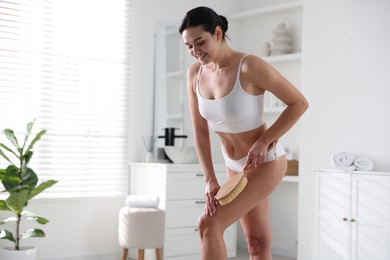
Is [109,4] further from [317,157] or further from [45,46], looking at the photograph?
[317,157]

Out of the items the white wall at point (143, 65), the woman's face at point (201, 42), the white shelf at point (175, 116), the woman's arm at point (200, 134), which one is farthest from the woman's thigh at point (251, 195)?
the white shelf at point (175, 116)

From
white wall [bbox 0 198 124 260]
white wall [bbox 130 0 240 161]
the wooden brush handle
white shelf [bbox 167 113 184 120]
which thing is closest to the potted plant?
white wall [bbox 0 198 124 260]

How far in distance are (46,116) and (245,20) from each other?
2.43m

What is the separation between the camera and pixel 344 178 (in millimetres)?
4672

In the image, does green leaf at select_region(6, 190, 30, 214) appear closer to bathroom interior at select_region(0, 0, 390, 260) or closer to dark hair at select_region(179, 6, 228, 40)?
bathroom interior at select_region(0, 0, 390, 260)

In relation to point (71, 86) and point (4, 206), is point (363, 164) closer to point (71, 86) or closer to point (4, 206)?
point (71, 86)

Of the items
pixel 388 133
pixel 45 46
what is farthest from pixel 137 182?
pixel 388 133

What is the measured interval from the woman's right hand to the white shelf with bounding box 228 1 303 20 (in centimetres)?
341

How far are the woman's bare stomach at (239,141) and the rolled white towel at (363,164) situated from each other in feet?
7.40

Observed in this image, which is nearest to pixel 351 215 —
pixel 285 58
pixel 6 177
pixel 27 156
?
pixel 285 58

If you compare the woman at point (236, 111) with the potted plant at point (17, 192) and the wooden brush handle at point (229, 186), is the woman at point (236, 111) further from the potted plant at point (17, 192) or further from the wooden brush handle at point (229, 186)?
the potted plant at point (17, 192)

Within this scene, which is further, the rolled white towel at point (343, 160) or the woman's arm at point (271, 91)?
the rolled white towel at point (343, 160)

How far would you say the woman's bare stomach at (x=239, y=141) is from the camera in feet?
8.42

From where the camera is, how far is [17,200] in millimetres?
4211
